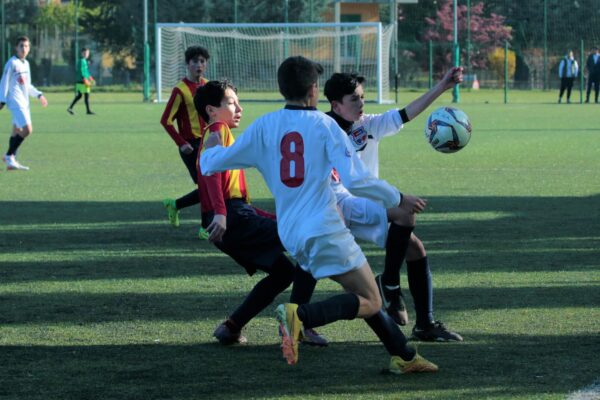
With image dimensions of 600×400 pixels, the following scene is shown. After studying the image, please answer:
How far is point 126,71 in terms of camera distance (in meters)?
60.5

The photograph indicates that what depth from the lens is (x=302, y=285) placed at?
599 centimetres

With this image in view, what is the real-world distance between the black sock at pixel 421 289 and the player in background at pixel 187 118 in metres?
4.63

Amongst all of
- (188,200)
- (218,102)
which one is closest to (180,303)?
(218,102)

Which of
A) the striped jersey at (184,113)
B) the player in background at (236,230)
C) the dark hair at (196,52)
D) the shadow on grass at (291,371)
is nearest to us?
the shadow on grass at (291,371)

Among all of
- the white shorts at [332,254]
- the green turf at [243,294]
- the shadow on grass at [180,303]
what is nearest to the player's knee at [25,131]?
the green turf at [243,294]

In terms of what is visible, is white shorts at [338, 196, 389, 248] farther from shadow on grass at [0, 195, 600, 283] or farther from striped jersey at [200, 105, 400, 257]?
shadow on grass at [0, 195, 600, 283]

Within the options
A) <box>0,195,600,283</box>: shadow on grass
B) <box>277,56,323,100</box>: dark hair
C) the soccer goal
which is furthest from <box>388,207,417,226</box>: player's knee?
the soccer goal

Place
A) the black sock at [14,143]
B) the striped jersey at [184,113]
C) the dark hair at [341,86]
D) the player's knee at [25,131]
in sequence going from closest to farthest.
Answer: the dark hair at [341,86]
the striped jersey at [184,113]
the black sock at [14,143]
the player's knee at [25,131]

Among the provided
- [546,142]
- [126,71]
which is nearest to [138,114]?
[546,142]

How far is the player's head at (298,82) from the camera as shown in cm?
545

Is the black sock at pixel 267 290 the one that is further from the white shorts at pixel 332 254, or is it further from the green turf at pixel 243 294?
the white shorts at pixel 332 254

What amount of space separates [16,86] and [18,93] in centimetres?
13

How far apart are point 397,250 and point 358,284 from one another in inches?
31.9

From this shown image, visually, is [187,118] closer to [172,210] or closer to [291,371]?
[172,210]
